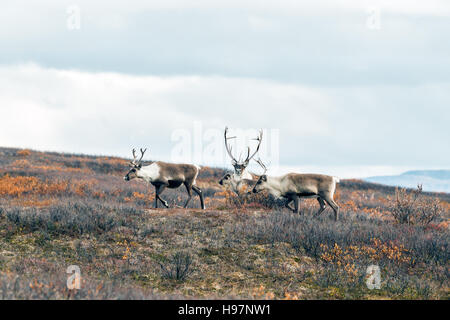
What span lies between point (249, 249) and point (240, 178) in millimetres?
4433

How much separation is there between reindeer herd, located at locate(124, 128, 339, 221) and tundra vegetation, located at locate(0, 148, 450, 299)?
678 millimetres

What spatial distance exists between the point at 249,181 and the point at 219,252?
16.2 feet

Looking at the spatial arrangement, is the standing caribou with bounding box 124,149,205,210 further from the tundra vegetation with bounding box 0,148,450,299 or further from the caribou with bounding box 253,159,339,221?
the caribou with bounding box 253,159,339,221

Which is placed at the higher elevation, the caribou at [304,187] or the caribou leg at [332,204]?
the caribou at [304,187]

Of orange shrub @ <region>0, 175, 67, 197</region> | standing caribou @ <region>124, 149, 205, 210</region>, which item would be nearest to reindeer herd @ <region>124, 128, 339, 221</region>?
standing caribou @ <region>124, 149, 205, 210</region>

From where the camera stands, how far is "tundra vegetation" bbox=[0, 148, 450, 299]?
28.4ft

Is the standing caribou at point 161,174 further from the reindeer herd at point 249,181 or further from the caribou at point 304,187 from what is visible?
the caribou at point 304,187

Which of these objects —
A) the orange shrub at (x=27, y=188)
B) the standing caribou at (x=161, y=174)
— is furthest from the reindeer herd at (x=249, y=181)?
the orange shrub at (x=27, y=188)

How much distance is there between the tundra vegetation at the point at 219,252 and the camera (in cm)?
866

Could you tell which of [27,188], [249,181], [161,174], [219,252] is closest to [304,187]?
[249,181]

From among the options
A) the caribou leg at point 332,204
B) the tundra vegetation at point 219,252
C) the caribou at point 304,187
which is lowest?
the tundra vegetation at point 219,252

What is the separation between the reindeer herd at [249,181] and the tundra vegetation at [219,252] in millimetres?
678

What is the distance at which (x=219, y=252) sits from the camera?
417 inches
